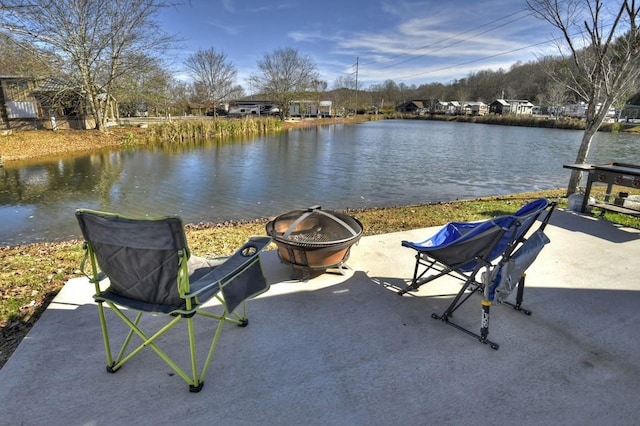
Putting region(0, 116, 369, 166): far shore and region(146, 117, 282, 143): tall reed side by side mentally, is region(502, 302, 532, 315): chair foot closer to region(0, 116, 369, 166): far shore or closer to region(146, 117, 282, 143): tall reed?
region(0, 116, 369, 166): far shore

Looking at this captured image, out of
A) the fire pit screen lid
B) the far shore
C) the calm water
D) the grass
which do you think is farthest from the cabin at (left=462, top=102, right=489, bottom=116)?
the fire pit screen lid

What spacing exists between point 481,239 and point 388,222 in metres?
3.48

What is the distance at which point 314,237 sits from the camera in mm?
3957

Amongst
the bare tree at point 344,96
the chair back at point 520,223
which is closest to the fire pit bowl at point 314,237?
the chair back at point 520,223

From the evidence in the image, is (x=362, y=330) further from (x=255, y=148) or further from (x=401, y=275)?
(x=255, y=148)

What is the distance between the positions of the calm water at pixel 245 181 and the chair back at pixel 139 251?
19.9 ft

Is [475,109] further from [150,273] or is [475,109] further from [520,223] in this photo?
[150,273]

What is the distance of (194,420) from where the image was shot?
2.01m

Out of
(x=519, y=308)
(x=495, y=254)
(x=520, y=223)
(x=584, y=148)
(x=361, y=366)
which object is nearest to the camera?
(x=361, y=366)

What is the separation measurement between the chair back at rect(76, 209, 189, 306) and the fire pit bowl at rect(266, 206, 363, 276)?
1.50 meters

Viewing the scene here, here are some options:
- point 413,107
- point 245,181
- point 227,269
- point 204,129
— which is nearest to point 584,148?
point 227,269

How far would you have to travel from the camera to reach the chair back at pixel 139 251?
6.26 ft

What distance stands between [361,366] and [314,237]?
5.64 ft

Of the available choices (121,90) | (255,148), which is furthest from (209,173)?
(121,90)
